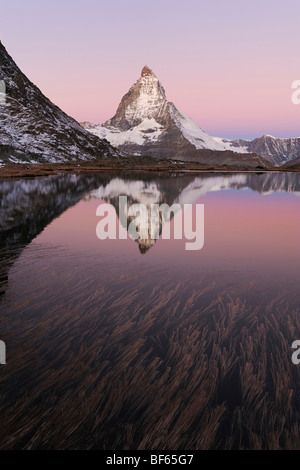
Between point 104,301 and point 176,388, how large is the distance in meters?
5.13

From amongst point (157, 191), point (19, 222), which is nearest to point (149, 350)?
point (19, 222)

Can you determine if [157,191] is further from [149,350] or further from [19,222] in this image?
[149,350]

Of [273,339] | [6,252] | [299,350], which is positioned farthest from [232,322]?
[6,252]

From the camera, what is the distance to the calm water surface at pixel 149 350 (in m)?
6.32

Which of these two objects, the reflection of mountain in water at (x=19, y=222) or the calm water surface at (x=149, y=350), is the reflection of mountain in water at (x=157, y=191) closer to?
the calm water surface at (x=149, y=350)

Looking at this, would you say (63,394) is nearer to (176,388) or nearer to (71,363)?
(71,363)

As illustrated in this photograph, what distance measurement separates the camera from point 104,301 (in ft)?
39.3

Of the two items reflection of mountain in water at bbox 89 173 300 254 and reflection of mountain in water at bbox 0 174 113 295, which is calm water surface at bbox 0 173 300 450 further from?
reflection of mountain in water at bbox 89 173 300 254

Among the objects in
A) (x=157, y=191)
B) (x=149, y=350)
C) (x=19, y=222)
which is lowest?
(x=149, y=350)

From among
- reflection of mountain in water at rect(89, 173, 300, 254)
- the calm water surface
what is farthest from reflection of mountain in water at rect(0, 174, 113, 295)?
reflection of mountain in water at rect(89, 173, 300, 254)

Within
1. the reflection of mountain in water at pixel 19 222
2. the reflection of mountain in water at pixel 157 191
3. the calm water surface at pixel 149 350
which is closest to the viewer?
the calm water surface at pixel 149 350

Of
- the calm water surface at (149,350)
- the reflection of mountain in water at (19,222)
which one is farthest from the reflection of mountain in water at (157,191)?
the reflection of mountain in water at (19,222)

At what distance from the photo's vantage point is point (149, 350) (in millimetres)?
8844

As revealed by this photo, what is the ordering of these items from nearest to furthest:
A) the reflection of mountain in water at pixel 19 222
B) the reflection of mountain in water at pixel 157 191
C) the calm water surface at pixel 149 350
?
the calm water surface at pixel 149 350
the reflection of mountain in water at pixel 19 222
the reflection of mountain in water at pixel 157 191
